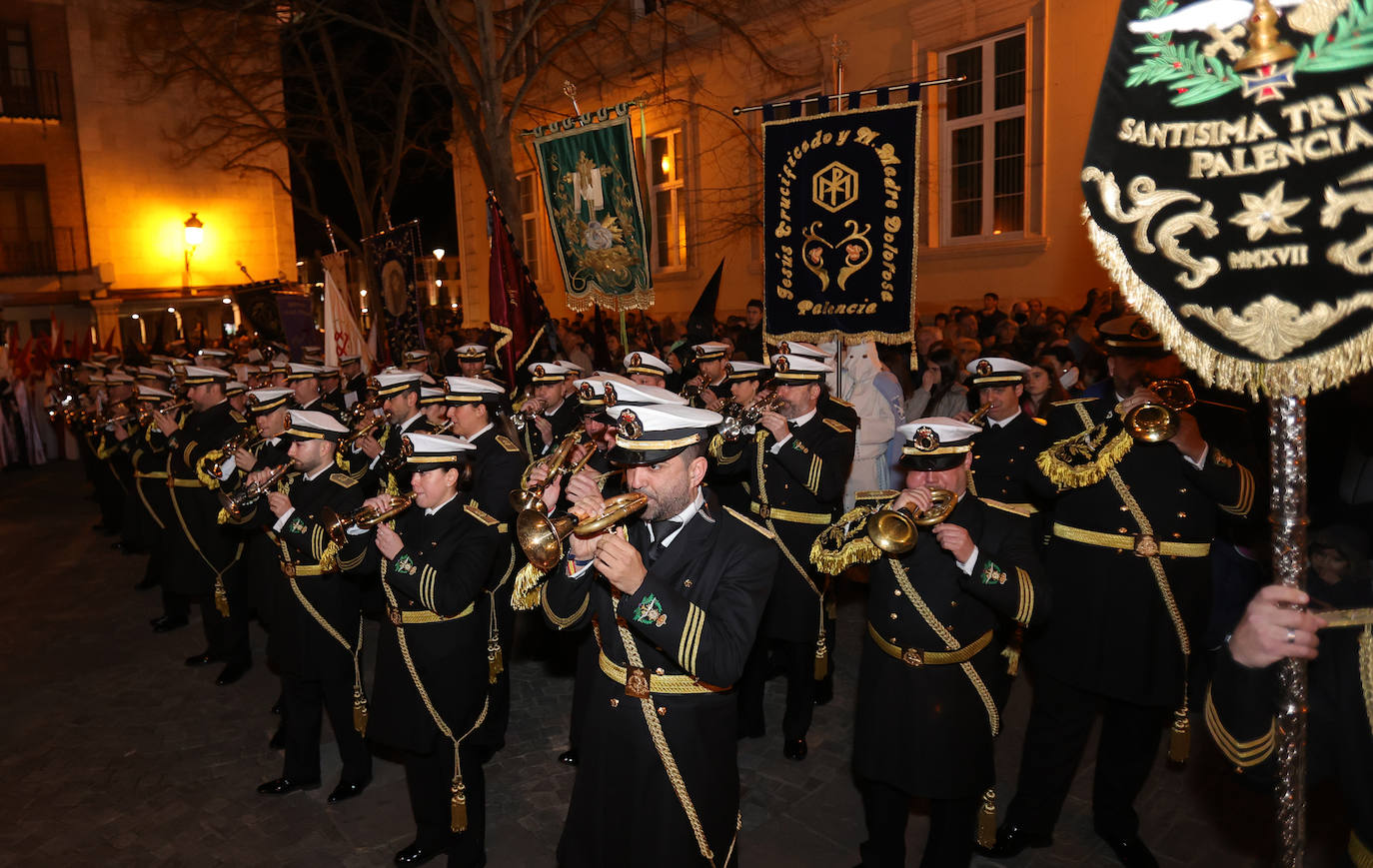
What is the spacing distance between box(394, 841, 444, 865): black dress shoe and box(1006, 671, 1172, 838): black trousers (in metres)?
3.33

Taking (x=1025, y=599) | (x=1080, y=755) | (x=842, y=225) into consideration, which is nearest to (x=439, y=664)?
(x=1025, y=599)

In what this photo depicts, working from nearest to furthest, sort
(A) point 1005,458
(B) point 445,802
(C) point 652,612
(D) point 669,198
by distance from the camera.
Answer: (C) point 652,612, (B) point 445,802, (A) point 1005,458, (D) point 669,198

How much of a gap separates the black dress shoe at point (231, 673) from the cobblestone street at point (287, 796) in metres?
0.09

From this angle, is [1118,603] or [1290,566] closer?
[1290,566]

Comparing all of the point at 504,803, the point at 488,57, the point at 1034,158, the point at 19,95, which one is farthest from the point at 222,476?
the point at 19,95

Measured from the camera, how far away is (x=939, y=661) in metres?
4.19

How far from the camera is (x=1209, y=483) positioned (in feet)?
14.6

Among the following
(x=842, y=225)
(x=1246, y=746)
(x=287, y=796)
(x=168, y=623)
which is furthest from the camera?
(x=168, y=623)

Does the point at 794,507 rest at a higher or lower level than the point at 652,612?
lower

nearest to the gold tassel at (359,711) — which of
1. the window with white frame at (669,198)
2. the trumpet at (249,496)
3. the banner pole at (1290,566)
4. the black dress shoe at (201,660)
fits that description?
the trumpet at (249,496)

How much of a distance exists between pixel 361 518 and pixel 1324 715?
4.19 meters

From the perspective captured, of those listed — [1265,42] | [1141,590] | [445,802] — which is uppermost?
[1265,42]

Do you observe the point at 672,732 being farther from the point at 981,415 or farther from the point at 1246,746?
the point at 981,415

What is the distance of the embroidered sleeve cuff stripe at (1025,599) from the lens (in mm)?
3906
